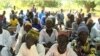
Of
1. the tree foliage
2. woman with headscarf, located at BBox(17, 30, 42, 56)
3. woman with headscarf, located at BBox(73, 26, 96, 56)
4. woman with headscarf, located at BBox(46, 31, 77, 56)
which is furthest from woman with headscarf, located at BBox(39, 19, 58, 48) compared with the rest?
the tree foliage

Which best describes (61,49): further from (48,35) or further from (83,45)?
(48,35)

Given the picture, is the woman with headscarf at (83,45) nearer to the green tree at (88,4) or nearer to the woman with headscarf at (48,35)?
the woman with headscarf at (48,35)

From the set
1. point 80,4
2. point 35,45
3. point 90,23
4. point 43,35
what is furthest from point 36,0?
point 35,45

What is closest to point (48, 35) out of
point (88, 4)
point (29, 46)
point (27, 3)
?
point (29, 46)

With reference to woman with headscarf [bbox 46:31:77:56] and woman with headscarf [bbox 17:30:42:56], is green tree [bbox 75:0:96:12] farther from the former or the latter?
woman with headscarf [bbox 46:31:77:56]

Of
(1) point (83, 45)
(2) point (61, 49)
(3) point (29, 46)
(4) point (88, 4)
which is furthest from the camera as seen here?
(4) point (88, 4)

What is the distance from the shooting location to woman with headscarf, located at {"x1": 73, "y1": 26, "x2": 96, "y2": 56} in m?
4.61

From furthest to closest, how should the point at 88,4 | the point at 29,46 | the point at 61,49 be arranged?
the point at 88,4 < the point at 29,46 < the point at 61,49

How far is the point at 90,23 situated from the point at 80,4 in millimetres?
9943

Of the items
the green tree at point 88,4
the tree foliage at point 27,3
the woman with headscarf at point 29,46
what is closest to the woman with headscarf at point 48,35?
the woman with headscarf at point 29,46

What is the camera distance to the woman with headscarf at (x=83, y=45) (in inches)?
181

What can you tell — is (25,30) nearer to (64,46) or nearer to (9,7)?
(64,46)

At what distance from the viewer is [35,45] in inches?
184

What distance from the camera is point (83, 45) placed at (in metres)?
4.74
